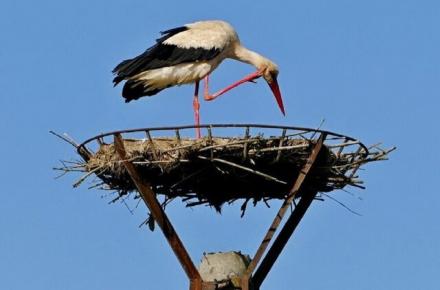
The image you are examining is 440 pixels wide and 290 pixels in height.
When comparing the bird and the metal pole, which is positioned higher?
the bird

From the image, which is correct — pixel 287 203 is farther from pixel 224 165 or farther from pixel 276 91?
pixel 276 91

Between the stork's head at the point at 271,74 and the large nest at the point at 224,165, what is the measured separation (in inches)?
84.4

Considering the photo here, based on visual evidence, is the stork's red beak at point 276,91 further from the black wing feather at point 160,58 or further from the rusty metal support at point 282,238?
the rusty metal support at point 282,238

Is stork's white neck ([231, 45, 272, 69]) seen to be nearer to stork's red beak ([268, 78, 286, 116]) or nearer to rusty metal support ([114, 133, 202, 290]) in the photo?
stork's red beak ([268, 78, 286, 116])

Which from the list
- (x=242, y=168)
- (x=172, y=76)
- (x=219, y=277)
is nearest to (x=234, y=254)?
(x=219, y=277)

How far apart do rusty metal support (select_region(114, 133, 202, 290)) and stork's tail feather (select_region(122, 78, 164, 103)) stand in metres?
2.16

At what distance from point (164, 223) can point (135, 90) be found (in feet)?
8.37

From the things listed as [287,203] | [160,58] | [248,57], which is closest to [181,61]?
[160,58]

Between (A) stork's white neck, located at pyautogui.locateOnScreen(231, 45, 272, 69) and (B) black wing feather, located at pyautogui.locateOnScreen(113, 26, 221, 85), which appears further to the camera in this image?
(A) stork's white neck, located at pyautogui.locateOnScreen(231, 45, 272, 69)

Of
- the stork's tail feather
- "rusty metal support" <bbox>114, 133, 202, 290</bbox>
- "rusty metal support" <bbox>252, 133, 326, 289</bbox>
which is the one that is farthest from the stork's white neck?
"rusty metal support" <bbox>114, 133, 202, 290</bbox>

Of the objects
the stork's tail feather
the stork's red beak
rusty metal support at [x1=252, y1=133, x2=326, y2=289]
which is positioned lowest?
rusty metal support at [x1=252, y1=133, x2=326, y2=289]

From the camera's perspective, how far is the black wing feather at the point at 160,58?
39.9 ft

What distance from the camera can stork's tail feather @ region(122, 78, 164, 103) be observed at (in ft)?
40.8

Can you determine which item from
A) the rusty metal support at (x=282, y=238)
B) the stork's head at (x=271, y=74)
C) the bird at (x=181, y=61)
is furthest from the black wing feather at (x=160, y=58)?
the rusty metal support at (x=282, y=238)
